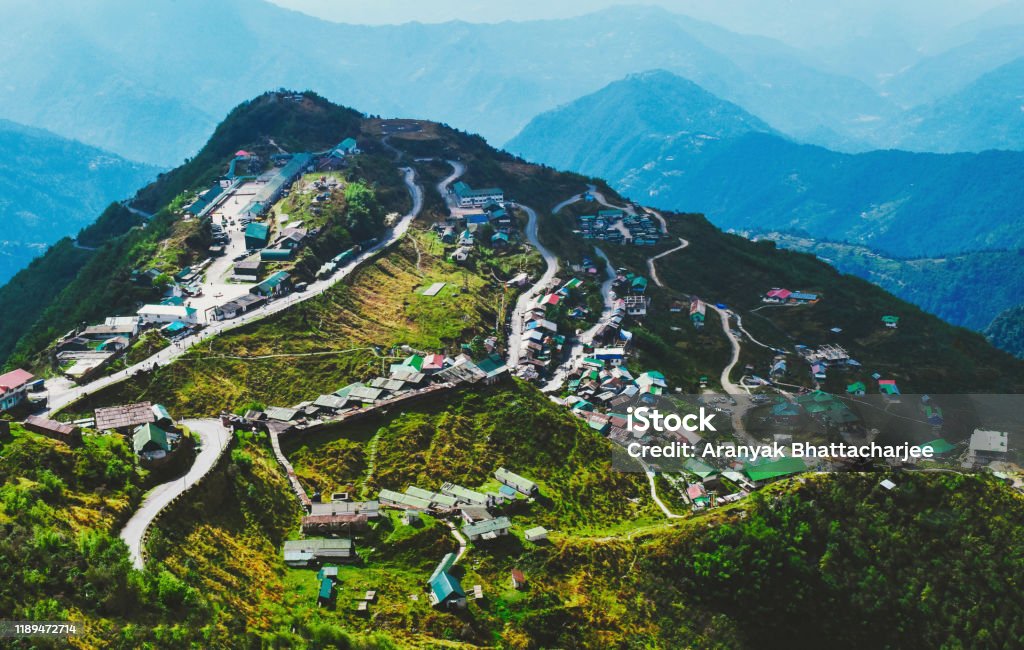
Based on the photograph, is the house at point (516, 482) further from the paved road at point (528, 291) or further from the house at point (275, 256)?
the house at point (275, 256)

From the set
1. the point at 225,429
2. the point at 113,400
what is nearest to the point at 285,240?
the point at 113,400

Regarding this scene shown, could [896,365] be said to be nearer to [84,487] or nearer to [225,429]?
[225,429]

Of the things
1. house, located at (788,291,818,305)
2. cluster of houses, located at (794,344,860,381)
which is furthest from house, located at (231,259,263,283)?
house, located at (788,291,818,305)

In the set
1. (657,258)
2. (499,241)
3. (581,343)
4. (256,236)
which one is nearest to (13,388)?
(256,236)

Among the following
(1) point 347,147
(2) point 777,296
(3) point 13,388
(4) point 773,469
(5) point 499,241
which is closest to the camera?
(3) point 13,388

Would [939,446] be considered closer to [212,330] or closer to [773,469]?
[773,469]
